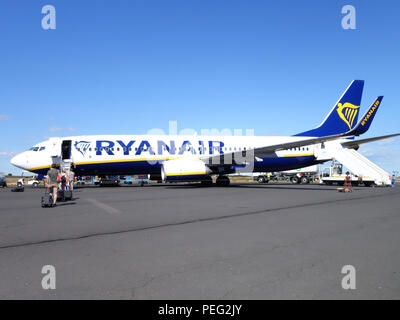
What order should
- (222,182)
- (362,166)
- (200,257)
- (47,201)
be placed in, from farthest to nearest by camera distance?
(362,166), (222,182), (47,201), (200,257)

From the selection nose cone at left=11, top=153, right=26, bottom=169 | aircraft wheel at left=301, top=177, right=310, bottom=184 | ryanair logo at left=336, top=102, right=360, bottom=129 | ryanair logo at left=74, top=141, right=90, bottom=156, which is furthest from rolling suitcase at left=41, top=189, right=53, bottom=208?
aircraft wheel at left=301, top=177, right=310, bottom=184

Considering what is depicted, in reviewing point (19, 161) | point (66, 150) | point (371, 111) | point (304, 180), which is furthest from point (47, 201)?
point (304, 180)

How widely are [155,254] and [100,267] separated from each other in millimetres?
920

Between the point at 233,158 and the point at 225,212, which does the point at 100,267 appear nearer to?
the point at 225,212

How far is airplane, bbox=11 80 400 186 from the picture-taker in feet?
69.4

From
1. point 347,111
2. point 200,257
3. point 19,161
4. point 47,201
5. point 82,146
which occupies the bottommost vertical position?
point 200,257

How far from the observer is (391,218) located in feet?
27.0

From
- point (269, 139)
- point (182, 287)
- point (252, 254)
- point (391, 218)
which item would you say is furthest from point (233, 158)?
point (182, 287)

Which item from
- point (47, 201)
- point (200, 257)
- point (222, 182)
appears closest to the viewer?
point (200, 257)

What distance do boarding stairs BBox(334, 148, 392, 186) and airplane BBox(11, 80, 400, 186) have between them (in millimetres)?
1530

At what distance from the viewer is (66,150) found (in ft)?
72.0

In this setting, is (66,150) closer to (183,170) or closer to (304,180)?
(183,170)

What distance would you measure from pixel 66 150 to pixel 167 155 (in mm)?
7553
